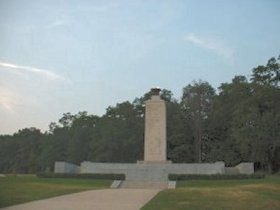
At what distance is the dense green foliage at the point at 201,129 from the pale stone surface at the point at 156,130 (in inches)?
591

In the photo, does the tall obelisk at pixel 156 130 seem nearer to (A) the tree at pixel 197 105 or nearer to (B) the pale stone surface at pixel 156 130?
(B) the pale stone surface at pixel 156 130

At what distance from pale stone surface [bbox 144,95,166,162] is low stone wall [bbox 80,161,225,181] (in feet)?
3.36

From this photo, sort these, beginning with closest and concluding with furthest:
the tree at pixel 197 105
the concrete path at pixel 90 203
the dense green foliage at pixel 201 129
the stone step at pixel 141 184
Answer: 1. the concrete path at pixel 90 203
2. the stone step at pixel 141 184
3. the dense green foliage at pixel 201 129
4. the tree at pixel 197 105

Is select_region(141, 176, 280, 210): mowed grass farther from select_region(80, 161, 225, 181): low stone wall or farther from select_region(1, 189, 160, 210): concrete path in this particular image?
select_region(80, 161, 225, 181): low stone wall

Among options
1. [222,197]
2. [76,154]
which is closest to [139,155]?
[76,154]

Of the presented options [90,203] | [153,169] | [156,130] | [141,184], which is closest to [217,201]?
[90,203]

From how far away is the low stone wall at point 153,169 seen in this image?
27.7m

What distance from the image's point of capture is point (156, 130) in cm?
3528

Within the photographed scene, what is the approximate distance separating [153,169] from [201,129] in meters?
29.4

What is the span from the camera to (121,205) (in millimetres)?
15055

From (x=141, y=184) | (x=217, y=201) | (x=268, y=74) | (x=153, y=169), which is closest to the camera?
(x=217, y=201)

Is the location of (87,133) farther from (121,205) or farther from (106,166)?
(121,205)

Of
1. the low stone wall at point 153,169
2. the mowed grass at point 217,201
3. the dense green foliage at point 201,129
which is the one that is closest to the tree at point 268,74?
the dense green foliage at point 201,129

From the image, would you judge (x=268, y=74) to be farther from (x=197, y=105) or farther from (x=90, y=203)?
(x=90, y=203)
